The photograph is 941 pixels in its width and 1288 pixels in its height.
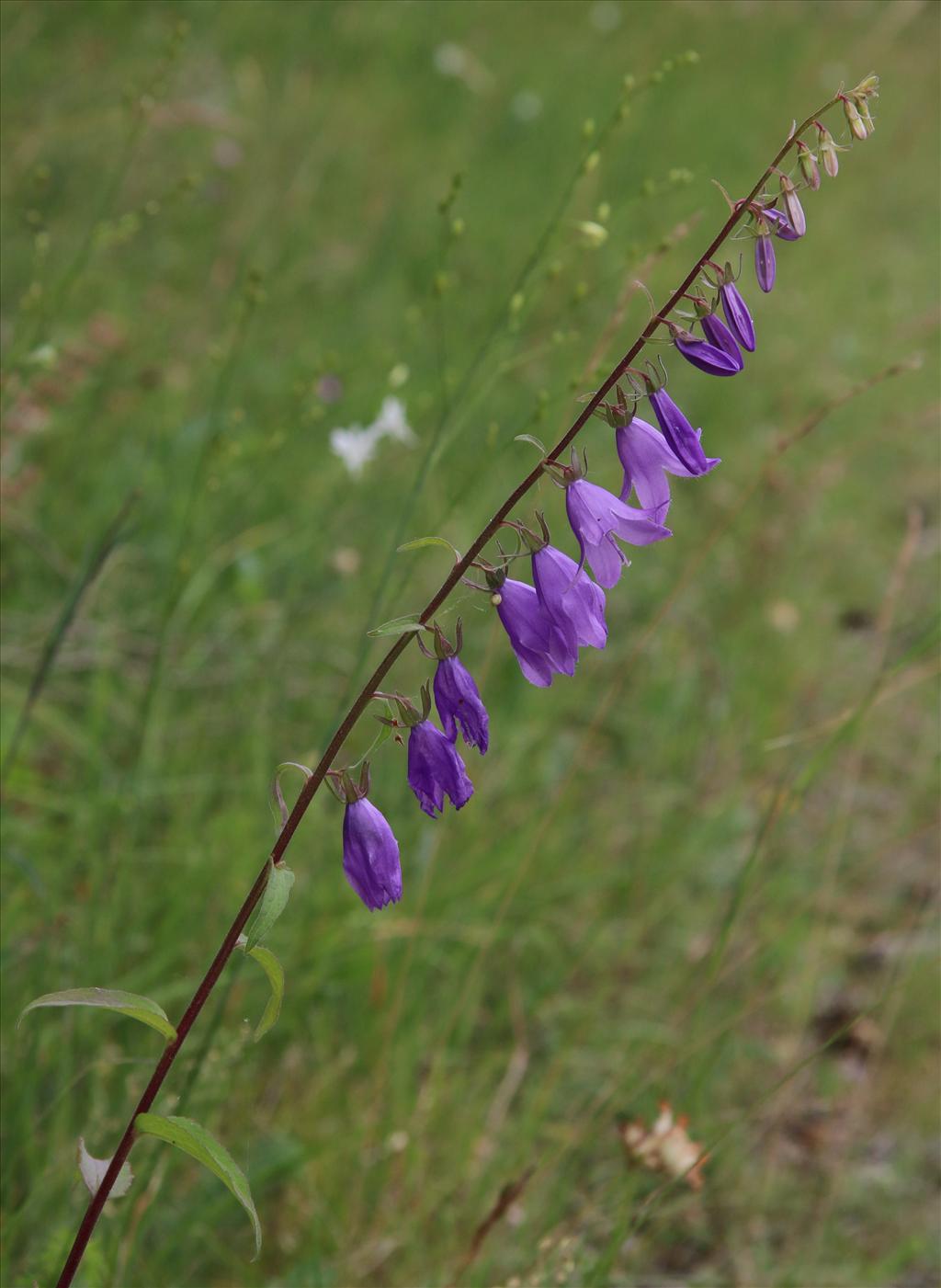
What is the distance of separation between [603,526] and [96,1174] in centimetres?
88

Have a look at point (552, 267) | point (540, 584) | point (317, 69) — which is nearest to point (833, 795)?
point (552, 267)

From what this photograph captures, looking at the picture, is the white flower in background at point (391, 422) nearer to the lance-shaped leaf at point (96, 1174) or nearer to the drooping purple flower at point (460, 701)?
the drooping purple flower at point (460, 701)

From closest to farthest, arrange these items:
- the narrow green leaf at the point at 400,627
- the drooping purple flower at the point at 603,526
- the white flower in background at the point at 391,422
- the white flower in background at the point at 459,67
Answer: the narrow green leaf at the point at 400,627, the drooping purple flower at the point at 603,526, the white flower in background at the point at 391,422, the white flower in background at the point at 459,67

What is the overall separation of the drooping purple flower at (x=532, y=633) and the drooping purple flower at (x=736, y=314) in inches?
13.2

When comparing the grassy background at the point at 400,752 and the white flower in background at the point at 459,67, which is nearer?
the grassy background at the point at 400,752

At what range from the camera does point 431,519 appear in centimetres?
359

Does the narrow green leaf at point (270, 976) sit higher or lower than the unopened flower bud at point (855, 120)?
lower

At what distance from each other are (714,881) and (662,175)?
3.72 m

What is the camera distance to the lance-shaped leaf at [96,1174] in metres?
1.31

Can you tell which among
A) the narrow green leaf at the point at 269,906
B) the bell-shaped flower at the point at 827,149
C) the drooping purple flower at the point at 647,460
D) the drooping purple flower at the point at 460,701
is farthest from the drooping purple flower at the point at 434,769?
the bell-shaped flower at the point at 827,149

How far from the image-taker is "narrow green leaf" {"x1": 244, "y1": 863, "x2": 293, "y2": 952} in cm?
118

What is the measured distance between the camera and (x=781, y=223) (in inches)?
49.0

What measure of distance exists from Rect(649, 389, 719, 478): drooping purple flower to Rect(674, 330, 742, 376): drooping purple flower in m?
0.05

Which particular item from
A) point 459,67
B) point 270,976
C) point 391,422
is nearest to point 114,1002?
point 270,976
